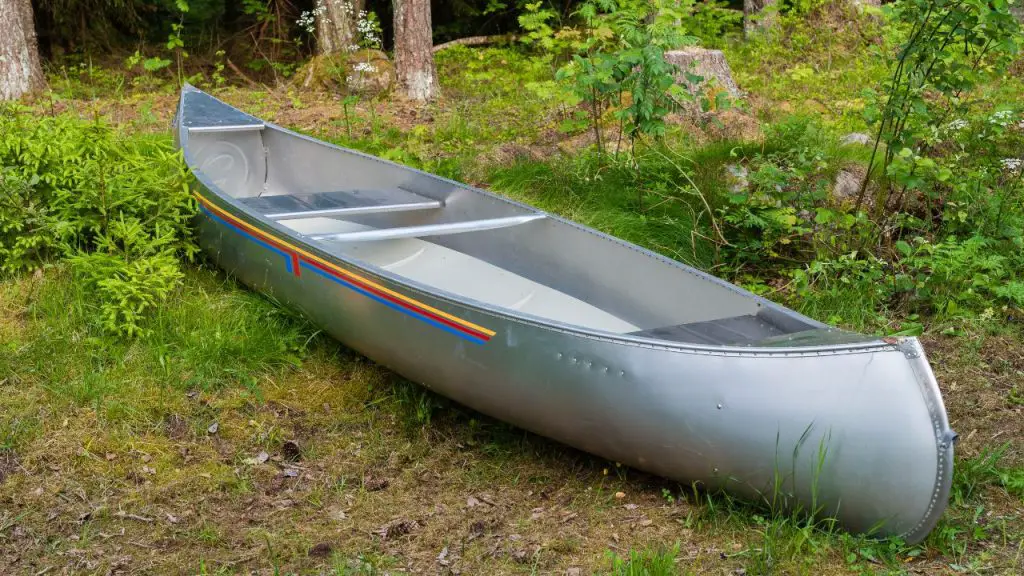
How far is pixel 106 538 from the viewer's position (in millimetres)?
3195

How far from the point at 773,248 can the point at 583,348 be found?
235cm

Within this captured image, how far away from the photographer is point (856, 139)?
20.6ft

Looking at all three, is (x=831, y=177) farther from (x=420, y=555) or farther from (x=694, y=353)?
(x=420, y=555)

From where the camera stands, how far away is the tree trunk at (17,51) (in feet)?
25.0

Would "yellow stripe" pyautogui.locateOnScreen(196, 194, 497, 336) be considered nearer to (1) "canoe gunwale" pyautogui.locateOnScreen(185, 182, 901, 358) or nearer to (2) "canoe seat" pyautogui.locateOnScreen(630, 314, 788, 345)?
(1) "canoe gunwale" pyautogui.locateOnScreen(185, 182, 901, 358)

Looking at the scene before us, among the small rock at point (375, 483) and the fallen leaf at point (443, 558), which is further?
the small rock at point (375, 483)

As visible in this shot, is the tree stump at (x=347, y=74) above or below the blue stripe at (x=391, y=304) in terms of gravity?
above

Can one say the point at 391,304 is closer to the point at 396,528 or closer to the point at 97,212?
the point at 396,528

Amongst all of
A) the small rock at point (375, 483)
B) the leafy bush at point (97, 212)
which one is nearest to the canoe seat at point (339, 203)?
the leafy bush at point (97, 212)

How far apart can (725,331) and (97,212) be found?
3.21 metres

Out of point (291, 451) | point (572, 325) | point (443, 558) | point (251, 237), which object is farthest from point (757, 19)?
point (443, 558)

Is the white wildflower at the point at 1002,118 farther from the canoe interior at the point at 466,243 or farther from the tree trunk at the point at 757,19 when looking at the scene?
the tree trunk at the point at 757,19

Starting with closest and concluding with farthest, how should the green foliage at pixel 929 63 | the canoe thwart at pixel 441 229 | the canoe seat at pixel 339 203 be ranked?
the green foliage at pixel 929 63, the canoe thwart at pixel 441 229, the canoe seat at pixel 339 203

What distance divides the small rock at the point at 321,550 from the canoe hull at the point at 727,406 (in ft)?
2.65
